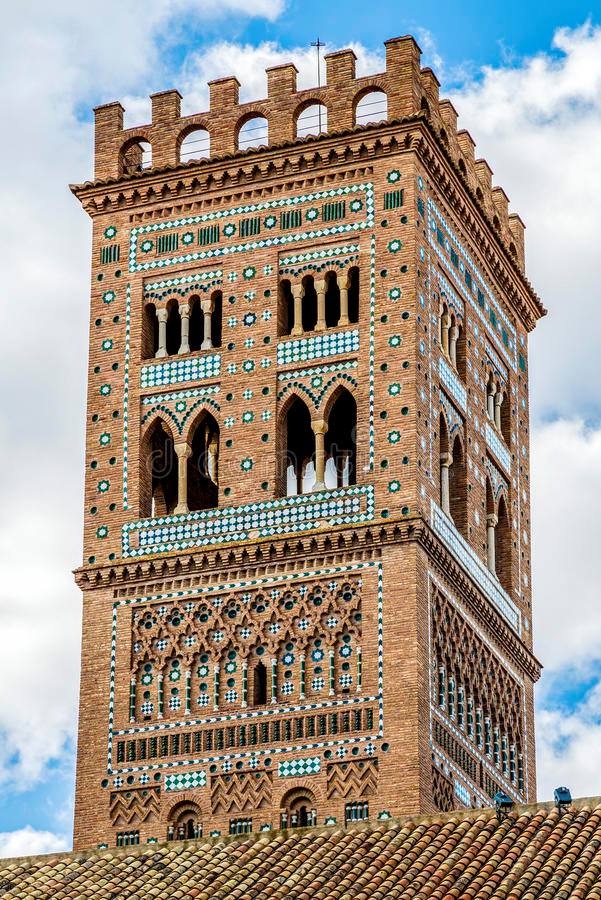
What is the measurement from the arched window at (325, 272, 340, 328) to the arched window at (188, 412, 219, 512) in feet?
6.72

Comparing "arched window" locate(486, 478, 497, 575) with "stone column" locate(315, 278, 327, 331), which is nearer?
"stone column" locate(315, 278, 327, 331)

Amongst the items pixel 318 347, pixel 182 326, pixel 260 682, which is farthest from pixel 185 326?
pixel 260 682

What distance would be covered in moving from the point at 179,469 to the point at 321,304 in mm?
2778

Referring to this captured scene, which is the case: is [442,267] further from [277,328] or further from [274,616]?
[274,616]

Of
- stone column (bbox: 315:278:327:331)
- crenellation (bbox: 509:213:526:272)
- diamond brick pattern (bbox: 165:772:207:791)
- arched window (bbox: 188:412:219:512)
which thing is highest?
crenellation (bbox: 509:213:526:272)

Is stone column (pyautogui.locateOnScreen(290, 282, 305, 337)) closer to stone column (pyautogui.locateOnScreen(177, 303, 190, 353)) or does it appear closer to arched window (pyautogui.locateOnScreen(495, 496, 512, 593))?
stone column (pyautogui.locateOnScreen(177, 303, 190, 353))

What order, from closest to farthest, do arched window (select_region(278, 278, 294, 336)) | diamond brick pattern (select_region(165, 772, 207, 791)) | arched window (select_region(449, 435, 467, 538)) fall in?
diamond brick pattern (select_region(165, 772, 207, 791))
arched window (select_region(278, 278, 294, 336))
arched window (select_region(449, 435, 467, 538))

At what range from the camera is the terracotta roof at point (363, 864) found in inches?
1171

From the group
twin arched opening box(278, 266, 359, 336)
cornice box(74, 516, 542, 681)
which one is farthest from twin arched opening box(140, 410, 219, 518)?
twin arched opening box(278, 266, 359, 336)

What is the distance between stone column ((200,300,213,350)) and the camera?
1556 inches

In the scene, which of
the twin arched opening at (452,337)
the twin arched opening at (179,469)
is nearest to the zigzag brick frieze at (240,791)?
the twin arched opening at (179,469)

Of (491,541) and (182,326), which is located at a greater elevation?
(182,326)

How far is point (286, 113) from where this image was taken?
40281 mm

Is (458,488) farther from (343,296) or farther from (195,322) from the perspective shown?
(195,322)
